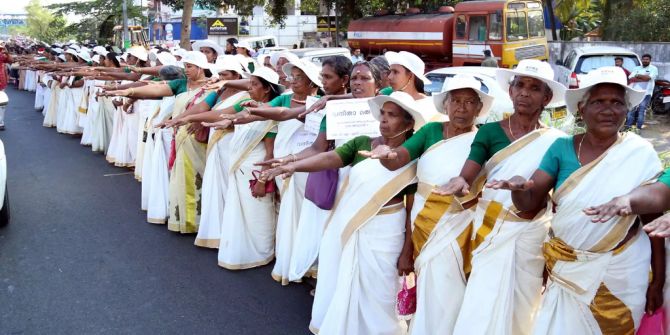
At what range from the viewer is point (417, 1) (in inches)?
1020

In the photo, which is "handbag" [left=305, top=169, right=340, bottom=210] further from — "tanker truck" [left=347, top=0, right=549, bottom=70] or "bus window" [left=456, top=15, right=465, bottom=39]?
"bus window" [left=456, top=15, right=465, bottom=39]

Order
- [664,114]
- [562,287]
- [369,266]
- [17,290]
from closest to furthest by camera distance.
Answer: [562,287] < [369,266] < [17,290] < [664,114]

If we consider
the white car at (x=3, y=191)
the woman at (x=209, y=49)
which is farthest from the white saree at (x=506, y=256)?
the woman at (x=209, y=49)

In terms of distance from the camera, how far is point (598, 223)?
8.32ft

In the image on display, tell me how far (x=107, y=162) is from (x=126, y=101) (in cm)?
148

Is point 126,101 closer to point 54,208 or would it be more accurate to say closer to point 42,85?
point 54,208

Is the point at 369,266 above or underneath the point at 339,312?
above

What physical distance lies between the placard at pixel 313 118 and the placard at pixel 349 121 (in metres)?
0.61

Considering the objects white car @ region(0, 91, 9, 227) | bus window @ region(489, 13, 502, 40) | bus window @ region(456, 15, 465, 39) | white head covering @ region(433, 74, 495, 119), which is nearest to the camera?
white head covering @ region(433, 74, 495, 119)

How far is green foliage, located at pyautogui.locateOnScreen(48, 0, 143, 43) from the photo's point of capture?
37.4 m

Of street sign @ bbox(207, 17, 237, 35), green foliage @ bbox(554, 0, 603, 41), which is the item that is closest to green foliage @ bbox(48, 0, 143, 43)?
street sign @ bbox(207, 17, 237, 35)

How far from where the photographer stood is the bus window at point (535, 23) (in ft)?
60.7

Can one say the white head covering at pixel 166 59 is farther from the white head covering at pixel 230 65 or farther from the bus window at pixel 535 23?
the bus window at pixel 535 23

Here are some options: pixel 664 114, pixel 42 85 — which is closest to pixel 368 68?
pixel 664 114
